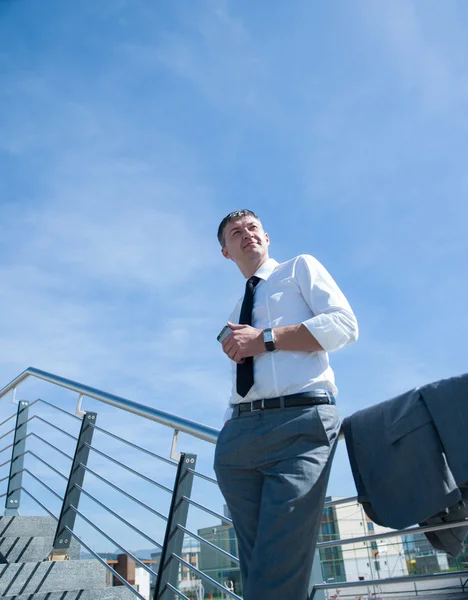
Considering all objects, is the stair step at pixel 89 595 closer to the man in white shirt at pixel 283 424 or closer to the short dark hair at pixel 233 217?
the man in white shirt at pixel 283 424

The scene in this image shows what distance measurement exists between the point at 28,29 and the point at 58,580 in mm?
3163

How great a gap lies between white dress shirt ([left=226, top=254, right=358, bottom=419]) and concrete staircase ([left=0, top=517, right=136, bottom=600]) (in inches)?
50.1

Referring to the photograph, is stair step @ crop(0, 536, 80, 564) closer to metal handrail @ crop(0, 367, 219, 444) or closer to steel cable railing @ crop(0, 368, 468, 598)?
steel cable railing @ crop(0, 368, 468, 598)

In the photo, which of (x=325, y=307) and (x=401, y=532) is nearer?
(x=401, y=532)

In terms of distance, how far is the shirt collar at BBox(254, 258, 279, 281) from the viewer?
148cm

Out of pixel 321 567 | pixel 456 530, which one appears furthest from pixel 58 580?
pixel 456 530

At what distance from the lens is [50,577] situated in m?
2.19

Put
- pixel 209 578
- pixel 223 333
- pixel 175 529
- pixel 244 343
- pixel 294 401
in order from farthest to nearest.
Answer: pixel 175 529 → pixel 209 578 → pixel 223 333 → pixel 244 343 → pixel 294 401

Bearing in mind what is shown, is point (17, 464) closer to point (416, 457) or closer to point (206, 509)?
Result: point (206, 509)

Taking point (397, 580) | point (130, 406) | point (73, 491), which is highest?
point (130, 406)

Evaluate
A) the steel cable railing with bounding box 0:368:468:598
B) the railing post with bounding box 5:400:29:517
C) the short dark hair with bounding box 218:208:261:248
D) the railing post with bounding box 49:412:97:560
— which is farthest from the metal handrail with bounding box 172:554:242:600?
the railing post with bounding box 5:400:29:517

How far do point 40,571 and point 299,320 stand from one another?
67.8 inches

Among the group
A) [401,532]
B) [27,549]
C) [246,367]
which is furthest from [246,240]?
[27,549]

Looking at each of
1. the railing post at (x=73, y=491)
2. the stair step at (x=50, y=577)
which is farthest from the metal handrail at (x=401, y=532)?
the railing post at (x=73, y=491)
